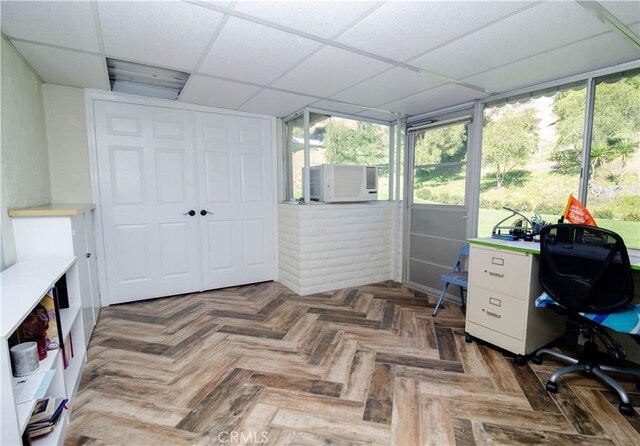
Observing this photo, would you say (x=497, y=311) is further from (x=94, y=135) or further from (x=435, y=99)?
(x=94, y=135)

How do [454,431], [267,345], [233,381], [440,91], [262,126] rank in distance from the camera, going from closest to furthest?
[454,431], [233,381], [267,345], [440,91], [262,126]

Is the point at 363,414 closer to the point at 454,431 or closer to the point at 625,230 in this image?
the point at 454,431

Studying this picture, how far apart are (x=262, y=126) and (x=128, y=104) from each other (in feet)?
4.75

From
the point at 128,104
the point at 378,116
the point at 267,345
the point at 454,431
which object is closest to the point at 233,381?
the point at 267,345

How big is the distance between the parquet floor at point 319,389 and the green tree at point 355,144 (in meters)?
2.05

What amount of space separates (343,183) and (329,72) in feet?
4.71

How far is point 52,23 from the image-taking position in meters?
1.78

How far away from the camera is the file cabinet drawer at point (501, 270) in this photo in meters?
2.19

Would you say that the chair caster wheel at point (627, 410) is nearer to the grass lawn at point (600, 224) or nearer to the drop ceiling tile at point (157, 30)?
the grass lawn at point (600, 224)

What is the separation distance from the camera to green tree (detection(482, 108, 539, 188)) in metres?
2.86

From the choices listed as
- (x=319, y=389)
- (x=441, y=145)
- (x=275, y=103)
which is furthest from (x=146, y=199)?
(x=441, y=145)

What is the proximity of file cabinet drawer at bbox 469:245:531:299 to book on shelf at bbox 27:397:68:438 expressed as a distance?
108 inches

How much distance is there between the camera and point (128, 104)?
10.4 feet

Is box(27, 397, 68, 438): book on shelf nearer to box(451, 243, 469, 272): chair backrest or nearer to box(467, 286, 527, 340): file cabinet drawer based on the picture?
box(467, 286, 527, 340): file cabinet drawer
